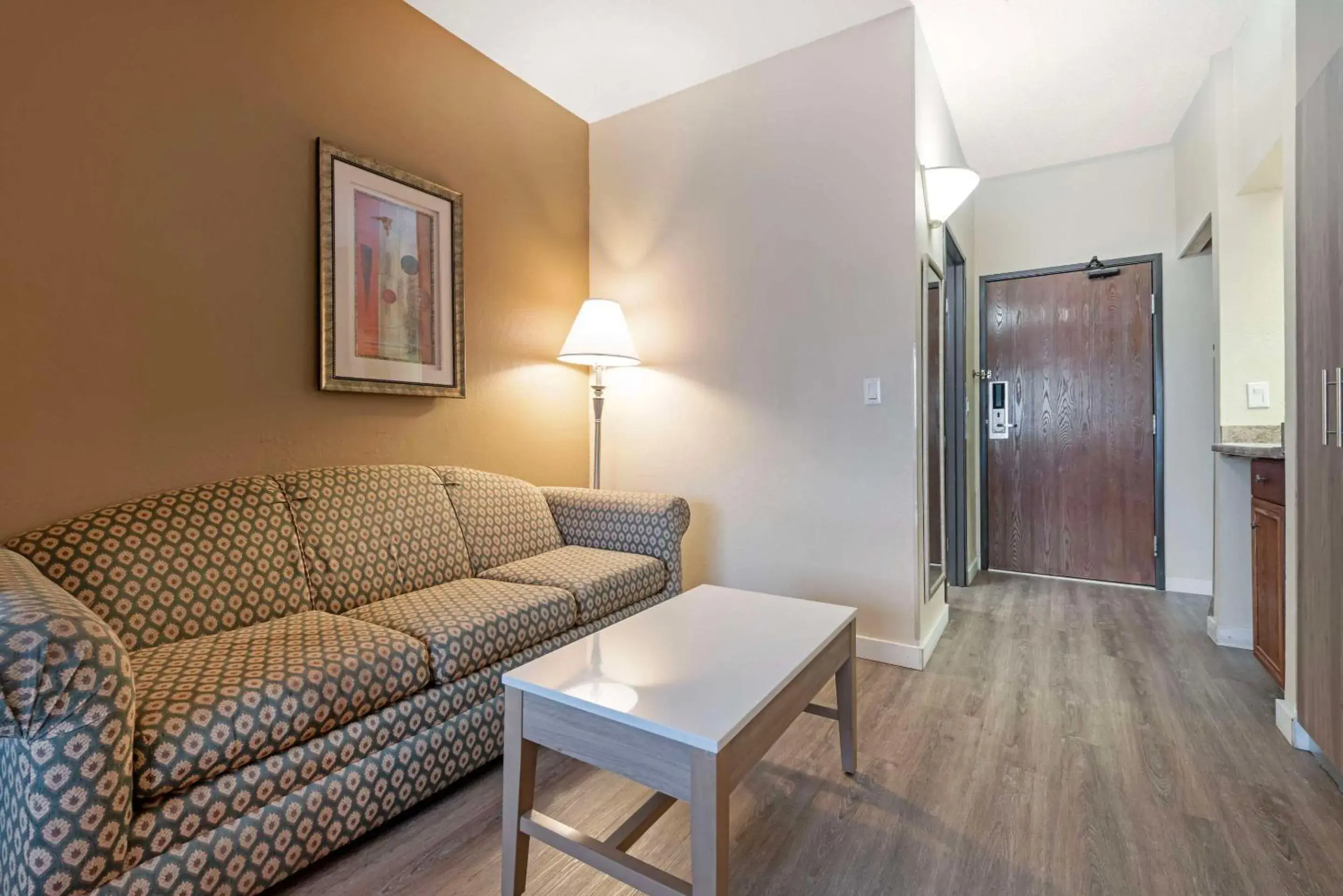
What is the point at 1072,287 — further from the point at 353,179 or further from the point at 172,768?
the point at 172,768

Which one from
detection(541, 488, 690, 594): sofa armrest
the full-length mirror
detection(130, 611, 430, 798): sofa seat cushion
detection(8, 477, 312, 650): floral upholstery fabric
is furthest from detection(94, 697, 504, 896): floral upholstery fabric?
the full-length mirror

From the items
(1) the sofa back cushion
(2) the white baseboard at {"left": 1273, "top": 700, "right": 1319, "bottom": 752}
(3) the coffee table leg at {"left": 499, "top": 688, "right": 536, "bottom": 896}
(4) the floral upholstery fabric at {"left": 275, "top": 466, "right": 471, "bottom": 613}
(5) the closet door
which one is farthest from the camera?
(1) the sofa back cushion

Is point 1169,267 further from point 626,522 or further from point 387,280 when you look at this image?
point 387,280

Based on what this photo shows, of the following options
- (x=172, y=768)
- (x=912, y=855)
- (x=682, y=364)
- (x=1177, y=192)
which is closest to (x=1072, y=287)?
(x=1177, y=192)

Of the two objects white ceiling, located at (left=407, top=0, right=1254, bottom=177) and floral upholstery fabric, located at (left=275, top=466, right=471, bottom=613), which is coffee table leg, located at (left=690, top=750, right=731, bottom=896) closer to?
floral upholstery fabric, located at (left=275, top=466, right=471, bottom=613)

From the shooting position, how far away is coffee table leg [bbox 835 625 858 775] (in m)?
1.61

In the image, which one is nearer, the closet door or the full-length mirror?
the closet door

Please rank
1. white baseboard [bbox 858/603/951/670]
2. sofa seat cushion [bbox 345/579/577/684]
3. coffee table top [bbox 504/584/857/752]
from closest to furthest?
coffee table top [bbox 504/584/857/752] → sofa seat cushion [bbox 345/579/577/684] → white baseboard [bbox 858/603/951/670]

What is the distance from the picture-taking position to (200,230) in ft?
5.92

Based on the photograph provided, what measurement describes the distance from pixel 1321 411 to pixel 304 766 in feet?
8.21

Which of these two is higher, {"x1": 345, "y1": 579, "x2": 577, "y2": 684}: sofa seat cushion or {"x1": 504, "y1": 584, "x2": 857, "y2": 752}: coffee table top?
{"x1": 504, "y1": 584, "x2": 857, "y2": 752}: coffee table top

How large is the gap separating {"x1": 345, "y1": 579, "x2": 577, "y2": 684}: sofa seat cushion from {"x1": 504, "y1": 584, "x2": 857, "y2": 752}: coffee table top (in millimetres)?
399

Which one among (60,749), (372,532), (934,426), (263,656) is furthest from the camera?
(934,426)

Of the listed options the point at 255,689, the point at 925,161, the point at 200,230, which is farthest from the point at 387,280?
the point at 925,161
